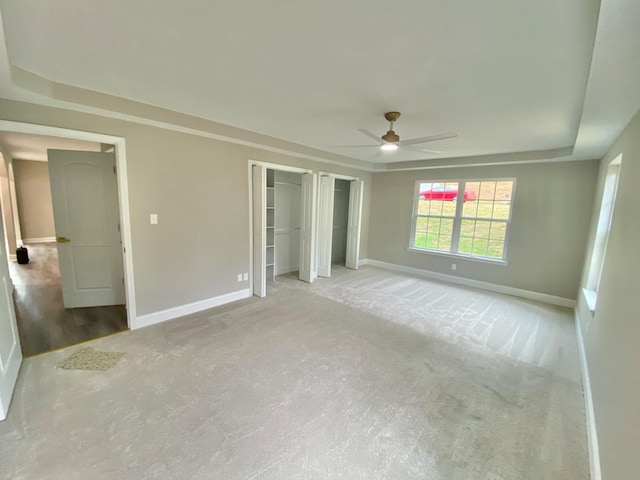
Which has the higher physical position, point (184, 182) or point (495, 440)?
point (184, 182)

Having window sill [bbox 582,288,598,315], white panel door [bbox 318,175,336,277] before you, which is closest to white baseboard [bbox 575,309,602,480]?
window sill [bbox 582,288,598,315]

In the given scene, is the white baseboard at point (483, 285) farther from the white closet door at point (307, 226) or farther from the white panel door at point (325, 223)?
the white closet door at point (307, 226)

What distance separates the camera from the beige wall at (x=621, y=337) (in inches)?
49.8

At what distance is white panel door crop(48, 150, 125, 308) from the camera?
3402 mm

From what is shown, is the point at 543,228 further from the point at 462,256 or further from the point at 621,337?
the point at 621,337

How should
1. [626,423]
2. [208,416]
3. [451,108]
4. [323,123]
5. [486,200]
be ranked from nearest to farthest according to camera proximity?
[626,423] → [208,416] → [451,108] → [323,123] → [486,200]

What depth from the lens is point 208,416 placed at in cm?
192

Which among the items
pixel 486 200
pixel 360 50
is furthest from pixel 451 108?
pixel 486 200

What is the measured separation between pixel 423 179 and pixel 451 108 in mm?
3377

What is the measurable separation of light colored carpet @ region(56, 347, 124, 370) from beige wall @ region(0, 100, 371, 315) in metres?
0.60

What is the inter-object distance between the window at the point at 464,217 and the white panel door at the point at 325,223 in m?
2.02

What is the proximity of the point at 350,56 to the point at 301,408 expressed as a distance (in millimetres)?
2551

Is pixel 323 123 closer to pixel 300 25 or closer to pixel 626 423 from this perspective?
pixel 300 25

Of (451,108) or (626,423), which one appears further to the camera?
(451,108)
